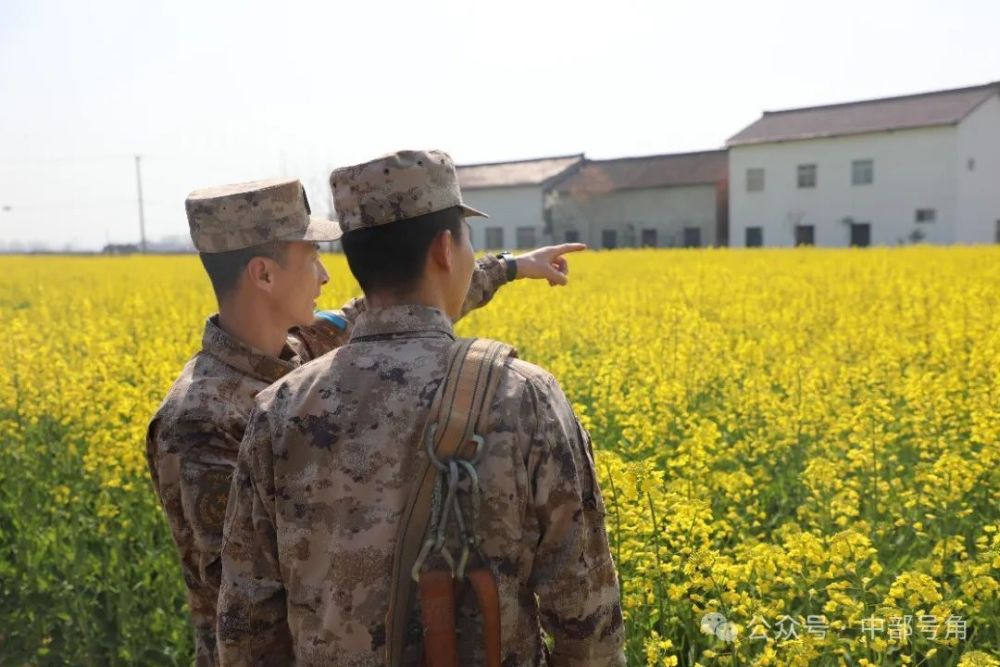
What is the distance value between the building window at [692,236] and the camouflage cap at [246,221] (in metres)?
39.3

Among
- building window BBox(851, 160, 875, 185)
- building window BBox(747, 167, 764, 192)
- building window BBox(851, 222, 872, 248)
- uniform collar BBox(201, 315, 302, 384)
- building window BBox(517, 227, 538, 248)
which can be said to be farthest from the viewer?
building window BBox(517, 227, 538, 248)

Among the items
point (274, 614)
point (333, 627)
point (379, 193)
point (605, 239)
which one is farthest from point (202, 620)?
point (605, 239)

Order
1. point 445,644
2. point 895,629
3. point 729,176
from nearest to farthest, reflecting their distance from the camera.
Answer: point 445,644 < point 895,629 < point 729,176

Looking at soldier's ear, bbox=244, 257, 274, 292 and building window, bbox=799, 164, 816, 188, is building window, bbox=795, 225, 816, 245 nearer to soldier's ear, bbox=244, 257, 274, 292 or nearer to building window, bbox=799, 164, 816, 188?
building window, bbox=799, 164, 816, 188

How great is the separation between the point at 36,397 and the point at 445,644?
493cm

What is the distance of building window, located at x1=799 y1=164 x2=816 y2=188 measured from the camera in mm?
37594

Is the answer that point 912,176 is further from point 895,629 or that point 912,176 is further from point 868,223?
point 895,629

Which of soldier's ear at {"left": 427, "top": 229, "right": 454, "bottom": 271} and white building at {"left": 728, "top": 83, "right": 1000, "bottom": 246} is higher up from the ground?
white building at {"left": 728, "top": 83, "right": 1000, "bottom": 246}

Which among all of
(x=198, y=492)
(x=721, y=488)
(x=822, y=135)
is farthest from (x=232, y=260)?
(x=822, y=135)

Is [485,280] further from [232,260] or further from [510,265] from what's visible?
[232,260]

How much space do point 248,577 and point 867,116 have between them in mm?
40812

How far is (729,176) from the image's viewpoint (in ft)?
128

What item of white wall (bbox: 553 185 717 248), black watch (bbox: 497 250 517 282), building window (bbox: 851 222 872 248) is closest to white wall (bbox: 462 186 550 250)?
white wall (bbox: 553 185 717 248)

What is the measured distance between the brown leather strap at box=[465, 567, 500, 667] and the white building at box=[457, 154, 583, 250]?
39.1 meters
